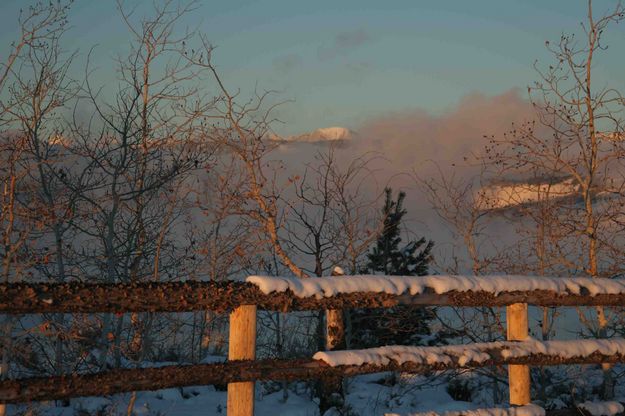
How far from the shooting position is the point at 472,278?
5.52 meters

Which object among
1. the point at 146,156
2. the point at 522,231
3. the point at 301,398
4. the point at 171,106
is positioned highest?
the point at 171,106

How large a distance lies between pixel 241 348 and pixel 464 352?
183cm

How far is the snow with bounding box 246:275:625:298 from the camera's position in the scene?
4.72 metres

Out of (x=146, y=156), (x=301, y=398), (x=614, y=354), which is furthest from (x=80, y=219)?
(x=614, y=354)

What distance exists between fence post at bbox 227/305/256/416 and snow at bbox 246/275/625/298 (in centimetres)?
21

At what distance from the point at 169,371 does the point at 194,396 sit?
24.2 ft

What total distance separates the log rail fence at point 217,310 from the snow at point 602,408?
32.8 inches

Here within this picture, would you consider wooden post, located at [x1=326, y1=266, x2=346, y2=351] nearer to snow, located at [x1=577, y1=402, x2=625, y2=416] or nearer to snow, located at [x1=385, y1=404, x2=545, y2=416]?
snow, located at [x1=385, y1=404, x2=545, y2=416]

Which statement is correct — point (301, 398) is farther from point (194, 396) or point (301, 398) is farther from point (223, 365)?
point (223, 365)

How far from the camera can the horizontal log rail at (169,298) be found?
13.0ft

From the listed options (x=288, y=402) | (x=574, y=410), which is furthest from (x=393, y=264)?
(x=574, y=410)

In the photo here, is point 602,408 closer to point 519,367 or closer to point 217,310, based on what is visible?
point 519,367

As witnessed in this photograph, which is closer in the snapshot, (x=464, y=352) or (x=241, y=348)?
(x=241, y=348)

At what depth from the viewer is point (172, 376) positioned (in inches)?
170
